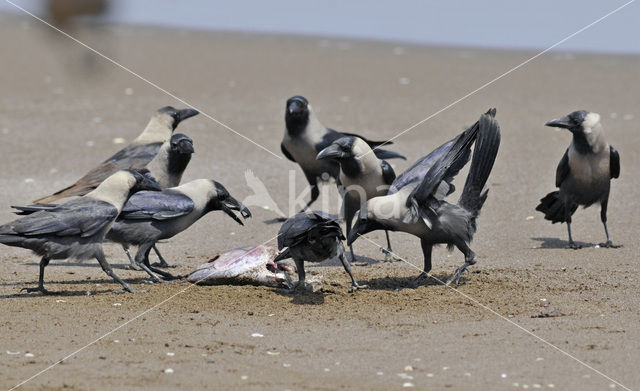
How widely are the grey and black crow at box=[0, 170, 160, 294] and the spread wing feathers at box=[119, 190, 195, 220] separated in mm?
389

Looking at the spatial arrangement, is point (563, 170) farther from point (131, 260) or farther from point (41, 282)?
point (41, 282)

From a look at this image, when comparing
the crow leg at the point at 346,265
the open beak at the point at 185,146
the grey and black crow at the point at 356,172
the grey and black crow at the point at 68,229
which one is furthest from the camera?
the open beak at the point at 185,146

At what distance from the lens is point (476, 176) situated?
6.63 metres

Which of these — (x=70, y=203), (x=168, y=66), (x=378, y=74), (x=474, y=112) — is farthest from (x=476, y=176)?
(x=168, y=66)

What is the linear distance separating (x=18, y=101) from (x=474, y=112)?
7.79 metres

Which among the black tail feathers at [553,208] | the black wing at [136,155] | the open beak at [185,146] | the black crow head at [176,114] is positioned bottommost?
the black tail feathers at [553,208]

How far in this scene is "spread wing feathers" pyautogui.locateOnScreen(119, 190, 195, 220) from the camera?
265 inches

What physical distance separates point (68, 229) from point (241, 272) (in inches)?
53.4

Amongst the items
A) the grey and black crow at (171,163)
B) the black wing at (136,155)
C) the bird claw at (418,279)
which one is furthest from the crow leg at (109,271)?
the black wing at (136,155)

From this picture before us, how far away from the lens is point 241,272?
256 inches

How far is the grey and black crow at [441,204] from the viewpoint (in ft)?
20.8

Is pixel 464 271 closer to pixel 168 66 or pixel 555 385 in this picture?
pixel 555 385

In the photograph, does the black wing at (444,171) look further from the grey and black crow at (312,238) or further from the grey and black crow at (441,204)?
the grey and black crow at (312,238)

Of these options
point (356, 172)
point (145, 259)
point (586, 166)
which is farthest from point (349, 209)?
point (586, 166)
